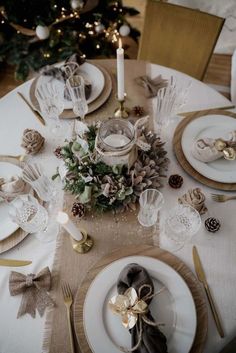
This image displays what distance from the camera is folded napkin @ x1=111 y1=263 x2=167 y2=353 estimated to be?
0.67m

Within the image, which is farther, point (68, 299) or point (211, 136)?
point (211, 136)

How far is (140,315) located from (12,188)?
0.51m

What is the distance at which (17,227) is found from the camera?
88 cm

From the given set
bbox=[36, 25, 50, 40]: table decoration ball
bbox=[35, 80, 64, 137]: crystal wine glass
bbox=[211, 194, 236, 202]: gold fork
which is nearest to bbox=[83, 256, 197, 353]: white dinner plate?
bbox=[211, 194, 236, 202]: gold fork

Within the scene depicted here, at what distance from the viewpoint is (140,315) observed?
692 millimetres

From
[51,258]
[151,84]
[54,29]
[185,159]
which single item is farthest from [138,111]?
[54,29]

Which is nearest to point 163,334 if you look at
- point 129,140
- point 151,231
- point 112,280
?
point 112,280

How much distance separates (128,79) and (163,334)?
929 mm

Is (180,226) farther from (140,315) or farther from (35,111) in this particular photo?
(35,111)

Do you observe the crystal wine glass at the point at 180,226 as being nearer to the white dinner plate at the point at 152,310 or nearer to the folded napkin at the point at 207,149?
the white dinner plate at the point at 152,310

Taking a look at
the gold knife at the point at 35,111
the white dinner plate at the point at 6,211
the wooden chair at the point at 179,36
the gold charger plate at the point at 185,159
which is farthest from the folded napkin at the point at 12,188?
the wooden chair at the point at 179,36

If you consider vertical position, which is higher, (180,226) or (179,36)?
(179,36)

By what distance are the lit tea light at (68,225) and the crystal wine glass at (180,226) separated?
0.25m

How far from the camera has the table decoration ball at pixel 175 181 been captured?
952 millimetres
